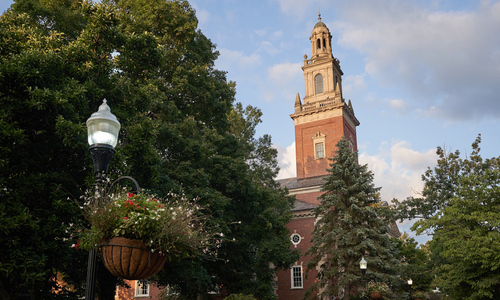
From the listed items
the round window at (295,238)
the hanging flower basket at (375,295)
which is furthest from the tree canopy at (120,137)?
the round window at (295,238)

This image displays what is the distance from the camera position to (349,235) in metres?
24.7

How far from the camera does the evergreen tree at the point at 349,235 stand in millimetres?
23953

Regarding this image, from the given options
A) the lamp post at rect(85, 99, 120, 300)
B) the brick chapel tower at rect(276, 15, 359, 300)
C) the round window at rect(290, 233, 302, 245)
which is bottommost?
the lamp post at rect(85, 99, 120, 300)

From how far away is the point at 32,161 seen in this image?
468 inches

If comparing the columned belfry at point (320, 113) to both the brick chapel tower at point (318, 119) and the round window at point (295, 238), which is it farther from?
the round window at point (295, 238)

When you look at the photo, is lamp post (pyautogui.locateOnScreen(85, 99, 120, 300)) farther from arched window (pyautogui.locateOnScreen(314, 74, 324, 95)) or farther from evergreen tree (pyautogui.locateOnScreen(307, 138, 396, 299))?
arched window (pyautogui.locateOnScreen(314, 74, 324, 95))

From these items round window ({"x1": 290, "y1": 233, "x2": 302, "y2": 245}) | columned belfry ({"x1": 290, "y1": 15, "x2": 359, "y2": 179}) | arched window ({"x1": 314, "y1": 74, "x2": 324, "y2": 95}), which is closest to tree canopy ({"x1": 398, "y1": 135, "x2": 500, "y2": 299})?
round window ({"x1": 290, "y1": 233, "x2": 302, "y2": 245})

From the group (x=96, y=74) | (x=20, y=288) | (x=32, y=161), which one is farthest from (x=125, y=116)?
(x=20, y=288)

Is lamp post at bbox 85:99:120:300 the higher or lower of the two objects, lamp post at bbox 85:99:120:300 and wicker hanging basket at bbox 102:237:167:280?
the higher

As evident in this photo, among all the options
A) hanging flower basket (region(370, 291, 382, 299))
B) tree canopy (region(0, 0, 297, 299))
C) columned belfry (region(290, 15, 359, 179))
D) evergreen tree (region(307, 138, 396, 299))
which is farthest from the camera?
columned belfry (region(290, 15, 359, 179))

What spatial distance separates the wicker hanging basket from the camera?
509 centimetres

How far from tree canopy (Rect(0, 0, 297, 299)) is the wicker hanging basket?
4.41 ft

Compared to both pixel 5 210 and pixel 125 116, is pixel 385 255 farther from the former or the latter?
pixel 5 210

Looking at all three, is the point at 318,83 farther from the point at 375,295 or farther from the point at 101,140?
the point at 101,140
